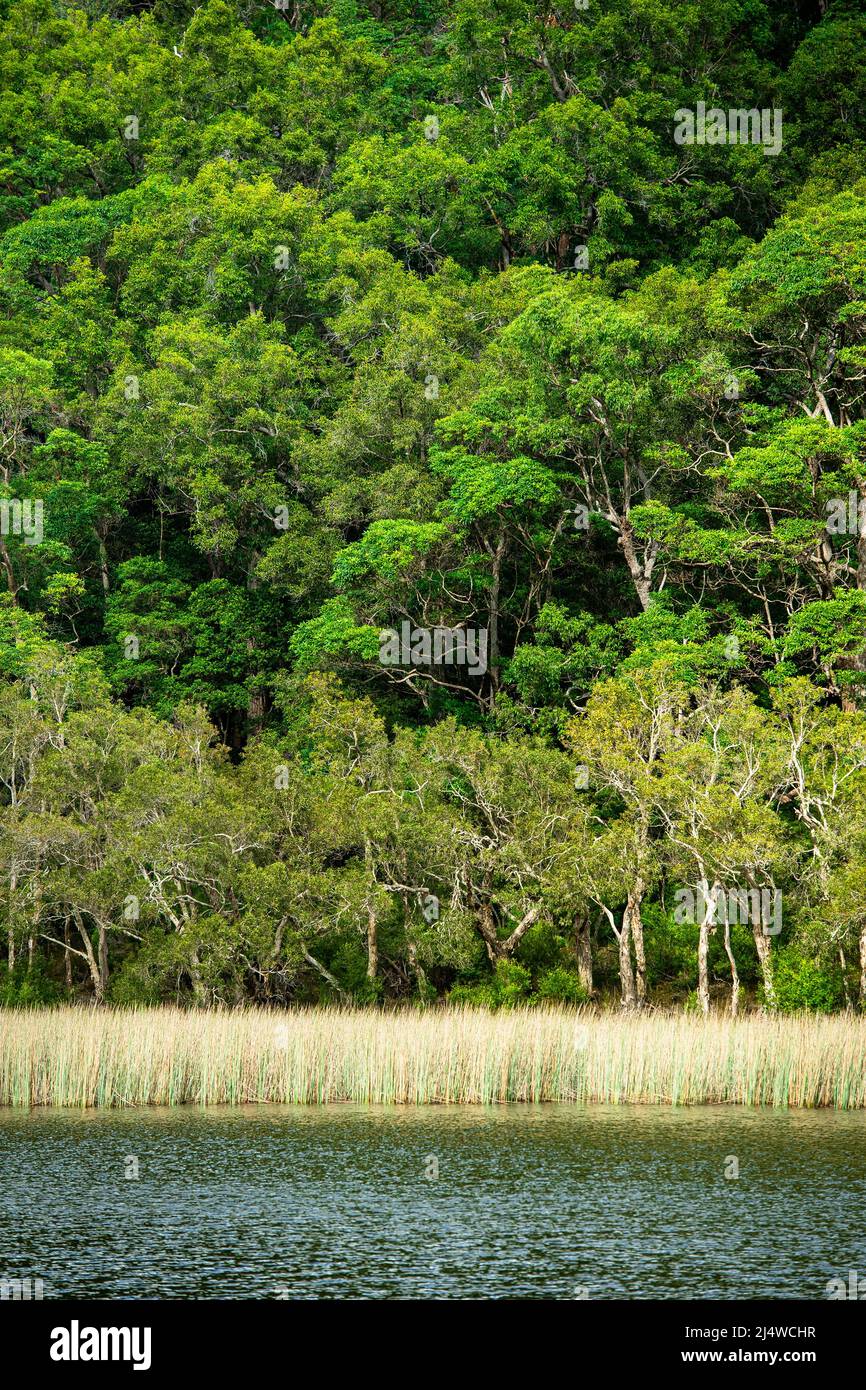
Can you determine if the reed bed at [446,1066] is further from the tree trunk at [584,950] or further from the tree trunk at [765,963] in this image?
the tree trunk at [584,950]

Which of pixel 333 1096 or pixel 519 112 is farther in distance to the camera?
pixel 519 112

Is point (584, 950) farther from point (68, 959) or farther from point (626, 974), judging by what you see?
point (68, 959)

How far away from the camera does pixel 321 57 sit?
4466cm

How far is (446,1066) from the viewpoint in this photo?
18.6 meters

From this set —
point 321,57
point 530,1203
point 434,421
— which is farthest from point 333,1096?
point 321,57

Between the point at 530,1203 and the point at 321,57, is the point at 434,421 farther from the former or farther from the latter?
the point at 530,1203

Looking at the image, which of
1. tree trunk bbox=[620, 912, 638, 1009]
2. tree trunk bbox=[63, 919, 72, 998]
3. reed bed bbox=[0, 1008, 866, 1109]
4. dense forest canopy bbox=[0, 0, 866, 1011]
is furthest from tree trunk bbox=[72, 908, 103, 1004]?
tree trunk bbox=[620, 912, 638, 1009]

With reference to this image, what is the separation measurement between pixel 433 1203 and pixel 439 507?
20.1 meters

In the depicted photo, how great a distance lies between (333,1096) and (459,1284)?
8.05 metres

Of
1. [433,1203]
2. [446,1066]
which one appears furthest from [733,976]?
[433,1203]

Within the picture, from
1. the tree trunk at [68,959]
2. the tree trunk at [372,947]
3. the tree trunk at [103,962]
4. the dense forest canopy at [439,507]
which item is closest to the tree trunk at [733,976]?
the dense forest canopy at [439,507]

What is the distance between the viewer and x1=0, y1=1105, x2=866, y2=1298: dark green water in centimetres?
1104

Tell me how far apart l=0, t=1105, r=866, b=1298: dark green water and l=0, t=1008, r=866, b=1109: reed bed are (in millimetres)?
619

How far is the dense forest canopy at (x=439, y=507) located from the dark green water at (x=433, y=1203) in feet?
25.6
